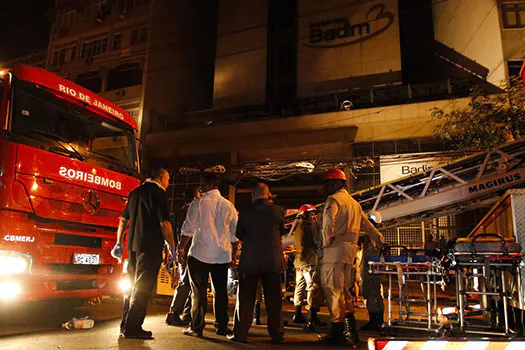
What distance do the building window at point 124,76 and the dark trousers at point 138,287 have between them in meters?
21.1

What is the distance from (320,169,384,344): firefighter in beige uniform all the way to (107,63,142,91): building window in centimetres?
2173

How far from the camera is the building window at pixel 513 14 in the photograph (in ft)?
55.7

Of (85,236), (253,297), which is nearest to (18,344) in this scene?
(85,236)

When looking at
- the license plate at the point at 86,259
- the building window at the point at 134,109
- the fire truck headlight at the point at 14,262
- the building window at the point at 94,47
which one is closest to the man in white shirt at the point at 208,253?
the license plate at the point at 86,259

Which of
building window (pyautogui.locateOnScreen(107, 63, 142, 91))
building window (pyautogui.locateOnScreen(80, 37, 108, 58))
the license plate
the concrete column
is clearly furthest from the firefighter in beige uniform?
building window (pyautogui.locateOnScreen(80, 37, 108, 58))

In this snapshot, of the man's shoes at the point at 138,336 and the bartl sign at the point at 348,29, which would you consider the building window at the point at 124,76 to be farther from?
the man's shoes at the point at 138,336

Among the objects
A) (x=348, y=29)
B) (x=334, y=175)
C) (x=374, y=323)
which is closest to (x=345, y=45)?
(x=348, y=29)

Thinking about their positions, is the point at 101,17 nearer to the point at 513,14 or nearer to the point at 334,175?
the point at 513,14

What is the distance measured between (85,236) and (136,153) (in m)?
2.00

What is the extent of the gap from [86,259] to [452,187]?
7981 millimetres

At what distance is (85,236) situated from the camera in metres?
6.00

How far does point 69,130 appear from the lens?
627 cm

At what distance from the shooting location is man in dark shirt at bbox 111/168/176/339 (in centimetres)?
486

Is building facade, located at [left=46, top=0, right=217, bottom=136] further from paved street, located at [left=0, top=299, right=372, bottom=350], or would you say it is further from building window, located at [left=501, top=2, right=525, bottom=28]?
paved street, located at [left=0, top=299, right=372, bottom=350]
